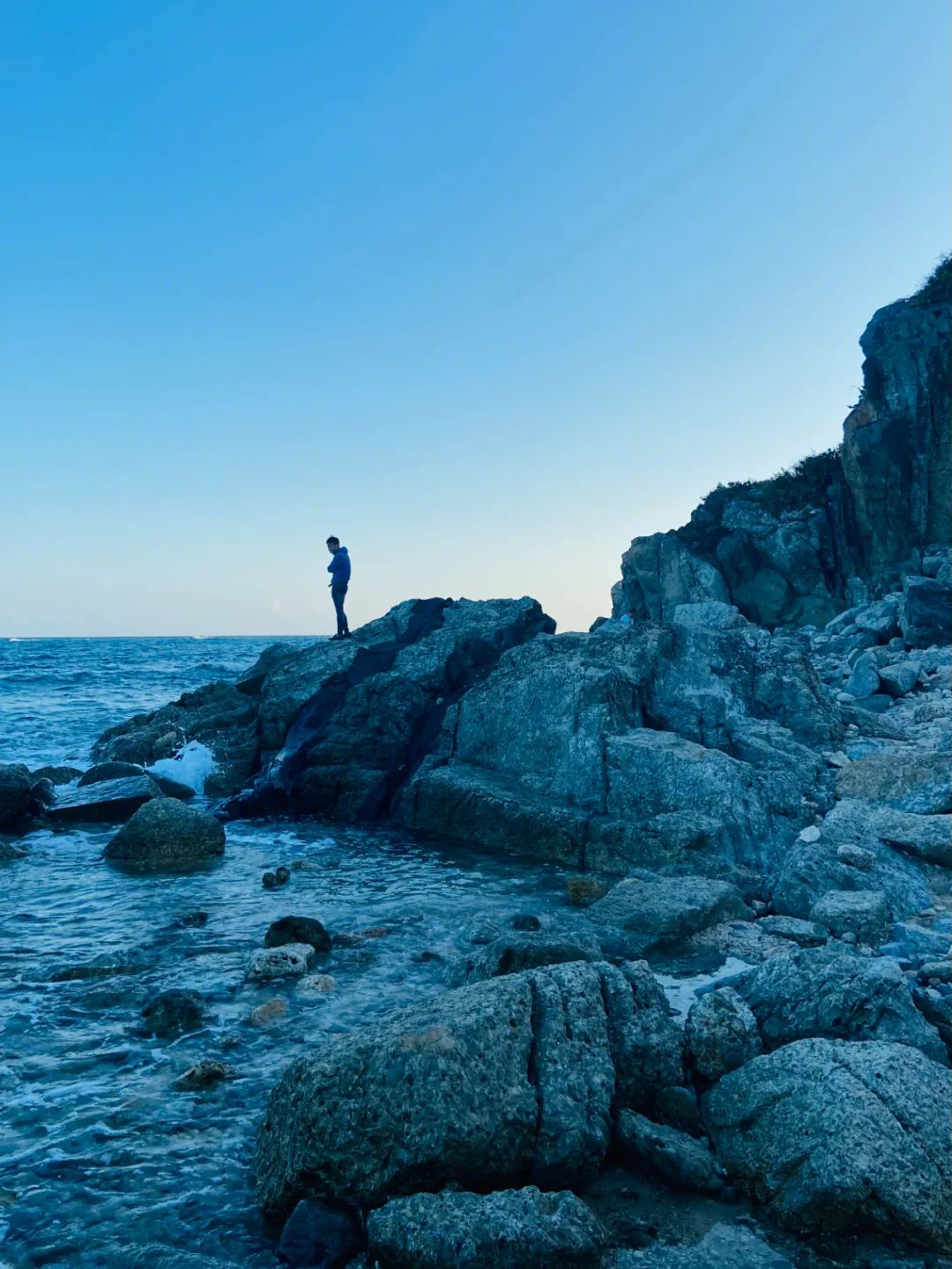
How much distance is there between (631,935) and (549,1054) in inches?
136

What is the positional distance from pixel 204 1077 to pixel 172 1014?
103 centimetres

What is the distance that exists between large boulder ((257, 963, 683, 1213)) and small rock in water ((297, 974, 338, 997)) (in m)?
2.25

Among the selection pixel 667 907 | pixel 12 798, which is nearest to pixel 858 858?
pixel 667 907

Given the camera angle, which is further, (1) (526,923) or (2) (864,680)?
(2) (864,680)

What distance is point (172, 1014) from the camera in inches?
263

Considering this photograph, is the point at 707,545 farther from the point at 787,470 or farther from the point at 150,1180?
the point at 150,1180

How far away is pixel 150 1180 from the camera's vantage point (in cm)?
480

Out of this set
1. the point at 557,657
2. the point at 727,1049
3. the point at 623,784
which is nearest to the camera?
the point at 727,1049

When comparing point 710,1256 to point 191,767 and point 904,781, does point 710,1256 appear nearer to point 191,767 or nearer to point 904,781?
point 904,781

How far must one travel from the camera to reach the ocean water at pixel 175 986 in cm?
458

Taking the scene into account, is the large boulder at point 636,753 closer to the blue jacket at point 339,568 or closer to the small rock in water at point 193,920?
the small rock in water at point 193,920

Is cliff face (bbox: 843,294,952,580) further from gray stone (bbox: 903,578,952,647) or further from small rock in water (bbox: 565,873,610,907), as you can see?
small rock in water (bbox: 565,873,610,907)

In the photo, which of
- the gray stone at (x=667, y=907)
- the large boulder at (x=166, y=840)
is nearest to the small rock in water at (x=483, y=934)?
the gray stone at (x=667, y=907)

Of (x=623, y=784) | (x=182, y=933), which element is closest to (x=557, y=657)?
(x=623, y=784)
